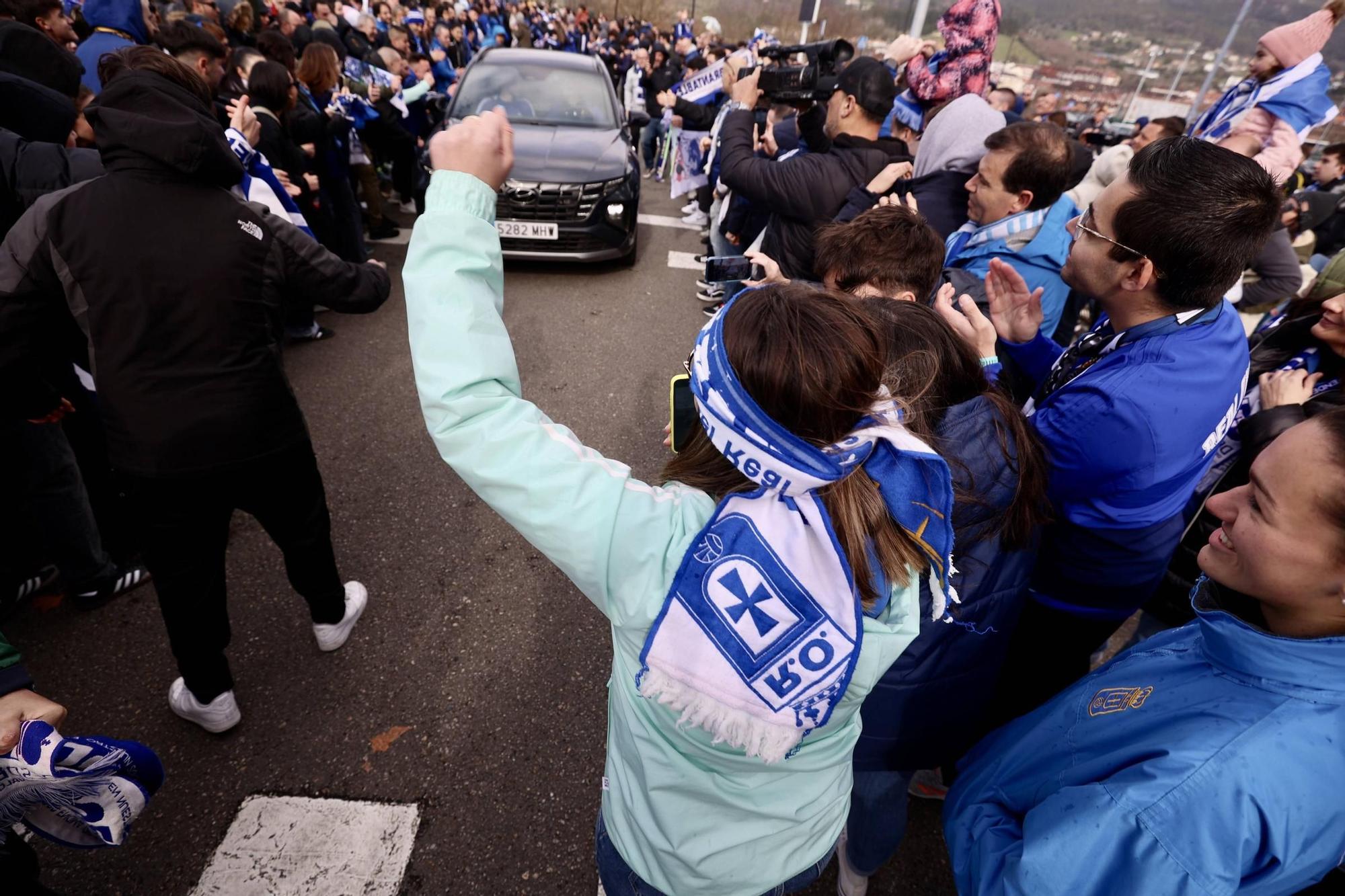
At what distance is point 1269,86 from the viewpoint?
3.61m

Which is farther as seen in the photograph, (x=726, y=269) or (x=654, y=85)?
(x=654, y=85)

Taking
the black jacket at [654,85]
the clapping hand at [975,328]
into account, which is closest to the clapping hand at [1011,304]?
the clapping hand at [975,328]

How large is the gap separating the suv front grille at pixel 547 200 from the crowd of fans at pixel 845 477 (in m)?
2.32

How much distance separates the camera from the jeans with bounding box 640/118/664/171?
10659mm

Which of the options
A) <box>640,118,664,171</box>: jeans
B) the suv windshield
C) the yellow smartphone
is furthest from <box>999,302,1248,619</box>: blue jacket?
<box>640,118,664,171</box>: jeans

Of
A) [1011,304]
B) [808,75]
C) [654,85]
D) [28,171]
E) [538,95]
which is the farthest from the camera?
[654,85]

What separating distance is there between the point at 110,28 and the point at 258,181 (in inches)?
107

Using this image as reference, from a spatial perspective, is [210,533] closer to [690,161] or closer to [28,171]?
[28,171]

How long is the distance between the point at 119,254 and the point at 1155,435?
252 centimetres

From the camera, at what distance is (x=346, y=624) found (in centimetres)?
245

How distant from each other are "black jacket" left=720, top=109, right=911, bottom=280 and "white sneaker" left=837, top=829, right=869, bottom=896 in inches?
84.9

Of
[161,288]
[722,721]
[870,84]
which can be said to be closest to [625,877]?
[722,721]

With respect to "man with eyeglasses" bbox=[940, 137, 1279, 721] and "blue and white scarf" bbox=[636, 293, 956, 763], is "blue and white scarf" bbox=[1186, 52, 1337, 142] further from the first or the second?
"blue and white scarf" bbox=[636, 293, 956, 763]

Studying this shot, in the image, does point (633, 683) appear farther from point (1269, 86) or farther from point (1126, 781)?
point (1269, 86)
